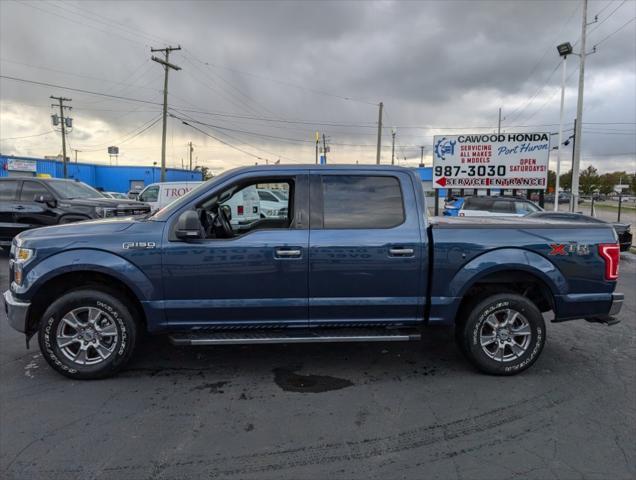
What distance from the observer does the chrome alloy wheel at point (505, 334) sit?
13.1 ft

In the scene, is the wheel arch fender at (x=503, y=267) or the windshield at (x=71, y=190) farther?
the windshield at (x=71, y=190)

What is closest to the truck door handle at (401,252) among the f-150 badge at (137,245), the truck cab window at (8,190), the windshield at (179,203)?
the windshield at (179,203)

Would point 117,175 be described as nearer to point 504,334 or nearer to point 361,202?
point 361,202

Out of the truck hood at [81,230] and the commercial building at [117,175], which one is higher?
the commercial building at [117,175]

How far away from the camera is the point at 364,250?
3828mm

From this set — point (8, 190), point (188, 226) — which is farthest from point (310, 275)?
point (8, 190)

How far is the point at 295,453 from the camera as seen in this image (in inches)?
111

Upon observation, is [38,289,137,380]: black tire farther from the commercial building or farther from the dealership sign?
the commercial building

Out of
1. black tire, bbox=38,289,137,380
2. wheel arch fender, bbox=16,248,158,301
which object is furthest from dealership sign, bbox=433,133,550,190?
black tire, bbox=38,289,137,380

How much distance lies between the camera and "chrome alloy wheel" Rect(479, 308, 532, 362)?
3998mm

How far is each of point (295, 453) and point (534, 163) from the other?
1517 centimetres

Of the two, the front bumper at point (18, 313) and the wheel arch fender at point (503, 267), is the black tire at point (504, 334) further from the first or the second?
the front bumper at point (18, 313)

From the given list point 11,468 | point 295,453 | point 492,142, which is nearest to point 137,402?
point 11,468

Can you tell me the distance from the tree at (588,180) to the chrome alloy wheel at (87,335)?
313 ft
